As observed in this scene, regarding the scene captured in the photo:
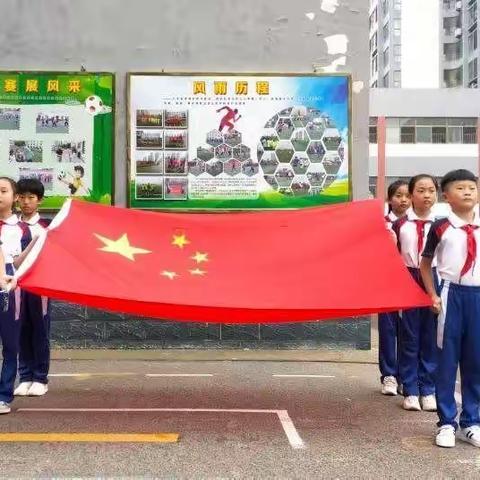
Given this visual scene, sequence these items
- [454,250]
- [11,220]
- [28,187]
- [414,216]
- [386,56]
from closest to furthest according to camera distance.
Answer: [454,250] < [11,220] < [414,216] < [28,187] < [386,56]

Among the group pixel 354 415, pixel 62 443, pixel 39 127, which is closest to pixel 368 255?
pixel 354 415

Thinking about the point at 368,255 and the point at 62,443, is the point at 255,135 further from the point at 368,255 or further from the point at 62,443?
the point at 62,443

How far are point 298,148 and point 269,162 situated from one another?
402mm

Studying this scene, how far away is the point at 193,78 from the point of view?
26.7 ft

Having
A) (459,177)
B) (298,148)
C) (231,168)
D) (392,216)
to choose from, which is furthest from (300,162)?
(459,177)

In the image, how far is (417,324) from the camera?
17.9 ft

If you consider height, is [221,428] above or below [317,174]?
below

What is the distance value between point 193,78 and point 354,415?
476 centimetres

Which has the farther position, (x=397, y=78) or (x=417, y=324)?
(x=397, y=78)

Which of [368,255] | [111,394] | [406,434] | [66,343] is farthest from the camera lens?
[66,343]

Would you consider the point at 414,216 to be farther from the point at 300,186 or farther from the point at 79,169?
the point at 79,169

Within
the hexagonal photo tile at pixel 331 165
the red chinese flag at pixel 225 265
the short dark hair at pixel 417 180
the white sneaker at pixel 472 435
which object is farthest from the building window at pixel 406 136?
the white sneaker at pixel 472 435

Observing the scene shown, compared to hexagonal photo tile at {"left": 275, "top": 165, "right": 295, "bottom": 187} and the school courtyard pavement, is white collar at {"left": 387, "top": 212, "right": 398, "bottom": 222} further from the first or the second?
hexagonal photo tile at {"left": 275, "top": 165, "right": 295, "bottom": 187}

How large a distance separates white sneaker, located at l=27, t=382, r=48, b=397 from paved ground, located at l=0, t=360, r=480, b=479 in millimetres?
106
